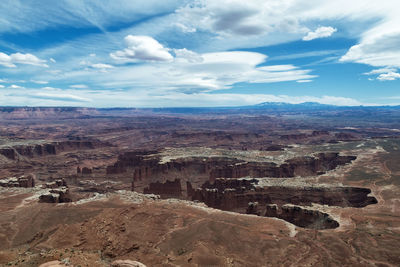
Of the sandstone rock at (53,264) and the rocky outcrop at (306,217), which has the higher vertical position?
the sandstone rock at (53,264)

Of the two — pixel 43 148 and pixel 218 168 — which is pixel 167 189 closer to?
pixel 218 168

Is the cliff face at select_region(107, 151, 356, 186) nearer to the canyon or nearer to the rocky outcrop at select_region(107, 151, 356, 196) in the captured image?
the rocky outcrop at select_region(107, 151, 356, 196)

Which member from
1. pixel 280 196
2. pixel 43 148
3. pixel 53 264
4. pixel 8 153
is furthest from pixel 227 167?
pixel 43 148

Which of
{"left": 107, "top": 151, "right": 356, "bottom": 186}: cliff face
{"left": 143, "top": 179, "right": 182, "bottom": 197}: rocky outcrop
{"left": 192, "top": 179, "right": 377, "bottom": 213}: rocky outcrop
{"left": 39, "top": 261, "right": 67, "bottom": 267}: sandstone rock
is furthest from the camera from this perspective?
{"left": 107, "top": 151, "right": 356, "bottom": 186}: cliff face

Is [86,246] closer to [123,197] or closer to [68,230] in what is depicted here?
[68,230]

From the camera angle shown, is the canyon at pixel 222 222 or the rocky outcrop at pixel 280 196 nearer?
the canyon at pixel 222 222

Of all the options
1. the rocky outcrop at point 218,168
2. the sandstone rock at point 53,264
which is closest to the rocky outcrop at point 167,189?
the rocky outcrop at point 218,168

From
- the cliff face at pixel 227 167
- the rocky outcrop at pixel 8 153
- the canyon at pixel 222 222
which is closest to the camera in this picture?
the canyon at pixel 222 222

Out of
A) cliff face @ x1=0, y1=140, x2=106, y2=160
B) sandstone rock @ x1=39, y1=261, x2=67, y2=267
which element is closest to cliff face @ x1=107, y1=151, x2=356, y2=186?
cliff face @ x1=0, y1=140, x2=106, y2=160

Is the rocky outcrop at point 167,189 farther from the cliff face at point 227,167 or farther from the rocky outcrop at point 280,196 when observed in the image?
the rocky outcrop at point 280,196
